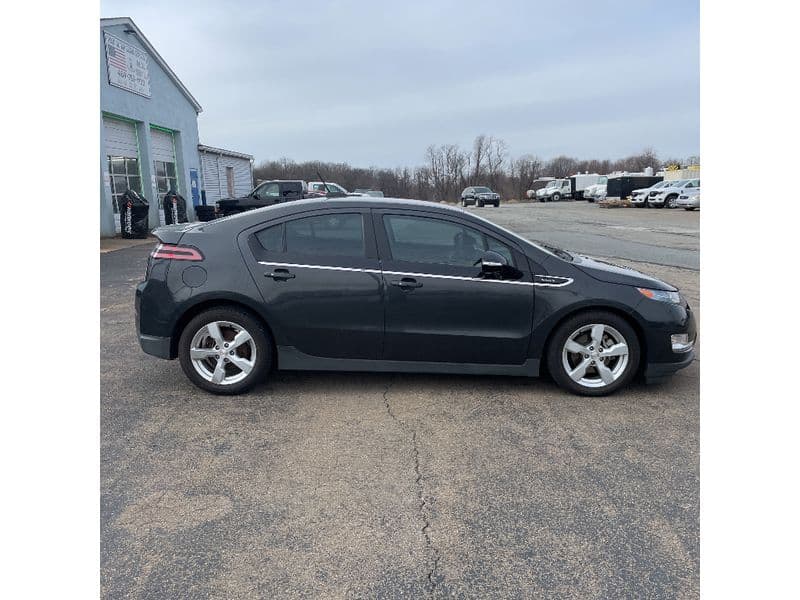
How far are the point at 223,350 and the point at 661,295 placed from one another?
137 inches

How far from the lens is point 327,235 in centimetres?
480

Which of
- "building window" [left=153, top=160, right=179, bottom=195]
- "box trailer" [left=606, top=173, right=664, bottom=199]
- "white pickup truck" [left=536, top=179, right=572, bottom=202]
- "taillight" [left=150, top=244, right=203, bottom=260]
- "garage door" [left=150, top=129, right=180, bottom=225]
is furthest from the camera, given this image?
"white pickup truck" [left=536, top=179, right=572, bottom=202]

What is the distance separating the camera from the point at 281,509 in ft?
10.2

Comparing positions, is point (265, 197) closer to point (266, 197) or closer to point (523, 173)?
point (266, 197)

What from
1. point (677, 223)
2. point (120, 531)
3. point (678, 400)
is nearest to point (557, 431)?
point (678, 400)

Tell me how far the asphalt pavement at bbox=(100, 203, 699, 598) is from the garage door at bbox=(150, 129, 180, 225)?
65.6ft

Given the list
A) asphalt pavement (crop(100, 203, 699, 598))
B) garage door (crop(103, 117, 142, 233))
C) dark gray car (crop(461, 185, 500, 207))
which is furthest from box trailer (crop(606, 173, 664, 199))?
asphalt pavement (crop(100, 203, 699, 598))

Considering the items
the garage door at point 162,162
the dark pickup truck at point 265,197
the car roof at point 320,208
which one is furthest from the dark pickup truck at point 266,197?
the car roof at point 320,208

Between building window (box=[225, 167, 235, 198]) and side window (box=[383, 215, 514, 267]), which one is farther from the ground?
building window (box=[225, 167, 235, 198])

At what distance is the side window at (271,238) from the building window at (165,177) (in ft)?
65.7

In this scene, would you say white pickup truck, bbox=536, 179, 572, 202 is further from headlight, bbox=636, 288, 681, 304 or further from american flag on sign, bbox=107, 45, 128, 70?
headlight, bbox=636, 288, 681, 304

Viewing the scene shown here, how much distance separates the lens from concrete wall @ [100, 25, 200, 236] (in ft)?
61.6

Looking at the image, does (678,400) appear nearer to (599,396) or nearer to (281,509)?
(599,396)

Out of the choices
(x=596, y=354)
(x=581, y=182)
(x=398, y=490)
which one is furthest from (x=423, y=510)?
(x=581, y=182)
